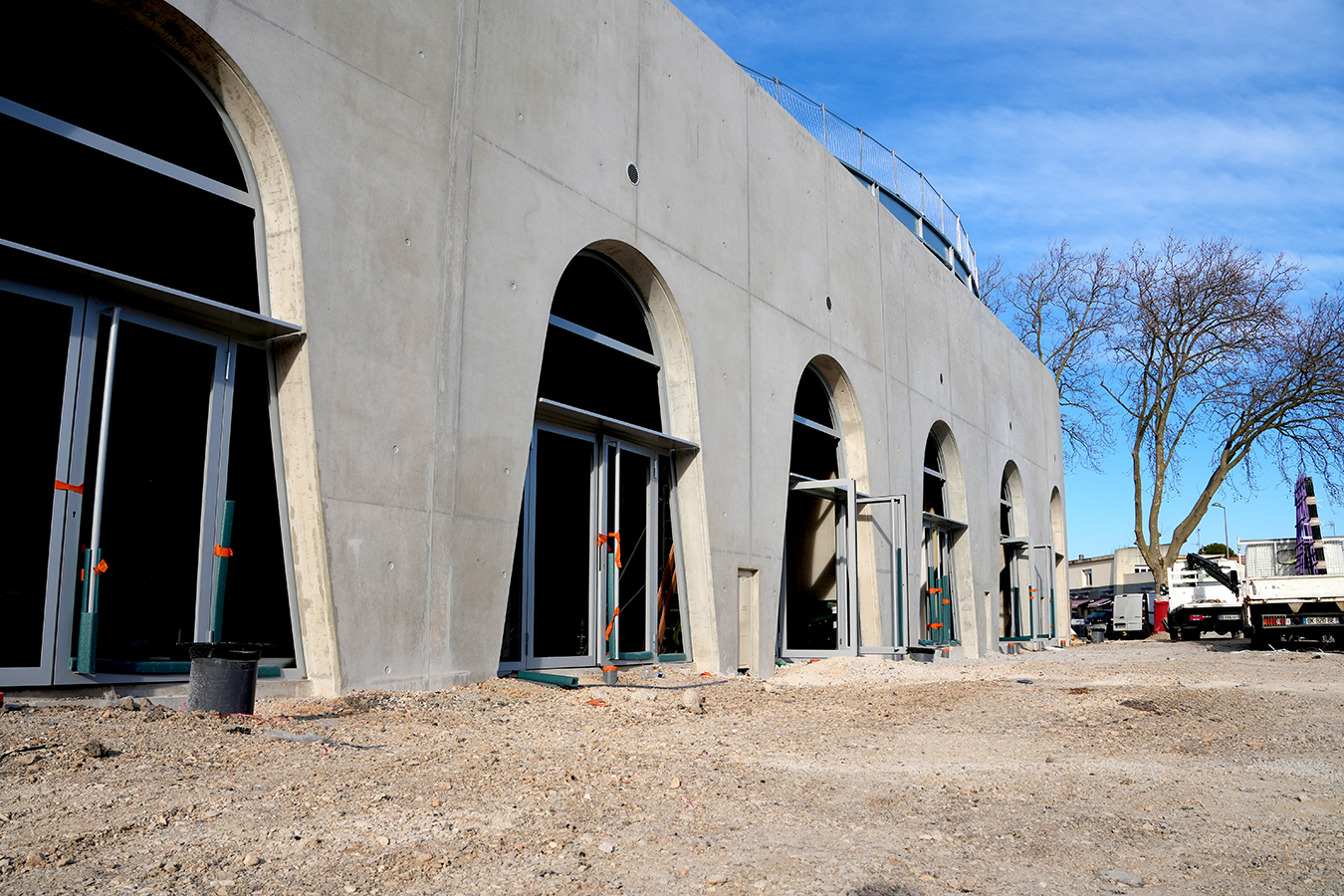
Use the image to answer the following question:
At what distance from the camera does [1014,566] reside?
Answer: 31469 mm

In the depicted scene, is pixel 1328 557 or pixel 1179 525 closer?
pixel 1328 557

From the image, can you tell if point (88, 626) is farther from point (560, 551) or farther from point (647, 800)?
point (560, 551)

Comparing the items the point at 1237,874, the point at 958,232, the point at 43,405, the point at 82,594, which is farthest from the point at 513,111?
the point at 958,232

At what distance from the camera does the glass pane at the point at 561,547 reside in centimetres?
1153

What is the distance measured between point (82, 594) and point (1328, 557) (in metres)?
30.8

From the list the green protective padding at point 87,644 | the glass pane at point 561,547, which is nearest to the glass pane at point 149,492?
the green protective padding at point 87,644

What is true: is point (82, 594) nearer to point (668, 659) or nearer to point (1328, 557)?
point (668, 659)

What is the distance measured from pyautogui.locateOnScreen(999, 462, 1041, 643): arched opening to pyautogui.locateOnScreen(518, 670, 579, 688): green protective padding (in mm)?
22840

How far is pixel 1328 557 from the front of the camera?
1129 inches

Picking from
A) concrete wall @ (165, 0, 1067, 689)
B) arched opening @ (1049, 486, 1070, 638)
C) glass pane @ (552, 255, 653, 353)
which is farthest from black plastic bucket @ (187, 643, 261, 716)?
arched opening @ (1049, 486, 1070, 638)

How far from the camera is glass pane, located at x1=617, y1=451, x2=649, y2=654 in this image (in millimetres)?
12859

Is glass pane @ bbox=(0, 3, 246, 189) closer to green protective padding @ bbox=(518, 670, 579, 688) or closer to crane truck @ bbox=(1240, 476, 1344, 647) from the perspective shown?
green protective padding @ bbox=(518, 670, 579, 688)

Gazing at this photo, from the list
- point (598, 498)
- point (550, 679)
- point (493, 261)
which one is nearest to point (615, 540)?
point (598, 498)

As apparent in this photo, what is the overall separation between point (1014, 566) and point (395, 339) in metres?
26.0
